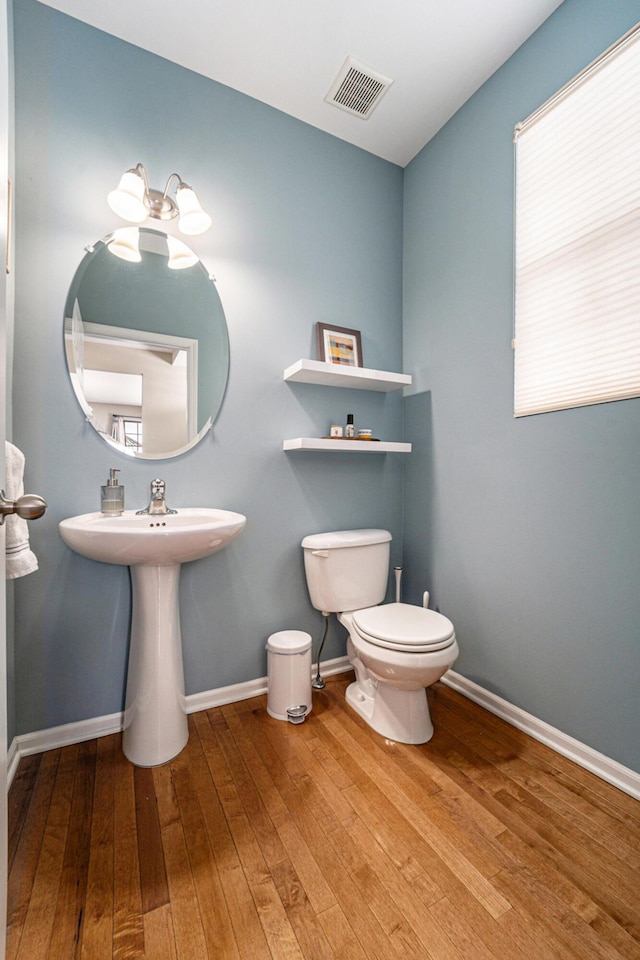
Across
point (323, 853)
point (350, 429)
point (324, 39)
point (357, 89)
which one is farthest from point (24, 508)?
point (357, 89)

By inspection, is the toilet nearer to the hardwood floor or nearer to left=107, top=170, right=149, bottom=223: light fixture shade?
the hardwood floor

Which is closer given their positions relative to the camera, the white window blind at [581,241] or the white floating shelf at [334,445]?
the white window blind at [581,241]

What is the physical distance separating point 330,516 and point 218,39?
1.99 m

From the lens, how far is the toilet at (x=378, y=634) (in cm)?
146

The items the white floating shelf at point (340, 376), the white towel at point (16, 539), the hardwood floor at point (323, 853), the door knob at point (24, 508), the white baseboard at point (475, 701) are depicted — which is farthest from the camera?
the white floating shelf at point (340, 376)

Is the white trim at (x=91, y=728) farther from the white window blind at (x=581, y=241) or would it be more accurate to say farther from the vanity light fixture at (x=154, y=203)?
the vanity light fixture at (x=154, y=203)

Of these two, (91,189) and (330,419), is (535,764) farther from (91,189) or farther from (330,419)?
(91,189)

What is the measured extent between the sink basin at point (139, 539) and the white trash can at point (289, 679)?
579 mm

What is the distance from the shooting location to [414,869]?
42.1 inches

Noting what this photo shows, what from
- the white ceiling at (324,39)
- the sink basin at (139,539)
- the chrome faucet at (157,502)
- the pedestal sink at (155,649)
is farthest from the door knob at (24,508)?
the white ceiling at (324,39)

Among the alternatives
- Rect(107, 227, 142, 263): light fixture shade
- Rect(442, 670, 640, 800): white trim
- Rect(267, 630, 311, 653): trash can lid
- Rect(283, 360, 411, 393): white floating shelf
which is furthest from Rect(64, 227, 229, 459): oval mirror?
Rect(442, 670, 640, 800): white trim

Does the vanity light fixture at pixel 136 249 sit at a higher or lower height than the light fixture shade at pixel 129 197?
lower

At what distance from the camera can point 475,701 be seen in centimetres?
183

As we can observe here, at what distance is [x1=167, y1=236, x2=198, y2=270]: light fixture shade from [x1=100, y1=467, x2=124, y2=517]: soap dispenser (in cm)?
87
